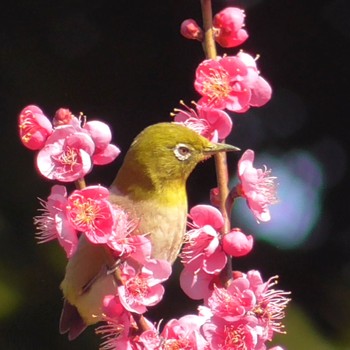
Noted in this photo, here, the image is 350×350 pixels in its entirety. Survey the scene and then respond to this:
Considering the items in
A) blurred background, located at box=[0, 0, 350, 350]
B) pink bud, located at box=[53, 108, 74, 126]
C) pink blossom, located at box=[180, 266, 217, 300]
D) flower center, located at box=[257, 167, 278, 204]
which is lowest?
blurred background, located at box=[0, 0, 350, 350]

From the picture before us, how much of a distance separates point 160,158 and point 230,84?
40 cm

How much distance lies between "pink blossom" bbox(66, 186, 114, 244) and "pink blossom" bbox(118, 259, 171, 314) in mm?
77

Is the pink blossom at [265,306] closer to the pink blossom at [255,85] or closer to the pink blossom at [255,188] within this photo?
the pink blossom at [255,188]

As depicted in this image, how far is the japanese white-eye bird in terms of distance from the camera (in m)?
1.94

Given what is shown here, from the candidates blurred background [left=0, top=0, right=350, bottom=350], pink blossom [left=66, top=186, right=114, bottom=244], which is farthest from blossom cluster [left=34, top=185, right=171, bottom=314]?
blurred background [left=0, top=0, right=350, bottom=350]

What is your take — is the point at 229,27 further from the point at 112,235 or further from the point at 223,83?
the point at 112,235

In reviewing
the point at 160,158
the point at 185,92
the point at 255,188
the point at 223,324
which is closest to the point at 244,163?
Result: the point at 255,188

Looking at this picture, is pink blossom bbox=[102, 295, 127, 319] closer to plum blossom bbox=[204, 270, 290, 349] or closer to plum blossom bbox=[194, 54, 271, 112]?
plum blossom bbox=[204, 270, 290, 349]

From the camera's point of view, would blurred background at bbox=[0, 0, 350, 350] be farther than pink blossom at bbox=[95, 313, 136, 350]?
Yes

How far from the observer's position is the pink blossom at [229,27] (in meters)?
1.67

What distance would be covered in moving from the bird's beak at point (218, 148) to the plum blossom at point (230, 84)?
6 centimetres

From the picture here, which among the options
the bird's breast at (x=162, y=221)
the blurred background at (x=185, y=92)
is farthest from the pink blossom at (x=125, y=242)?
the blurred background at (x=185, y=92)

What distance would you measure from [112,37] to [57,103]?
1.05 ft

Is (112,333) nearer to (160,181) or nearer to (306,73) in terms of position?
(160,181)
